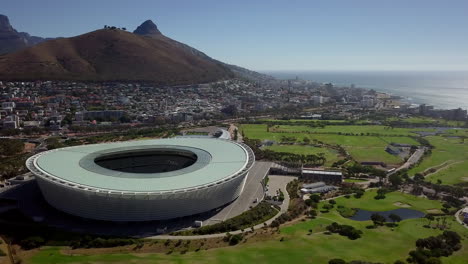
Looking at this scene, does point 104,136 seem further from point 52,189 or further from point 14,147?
point 52,189

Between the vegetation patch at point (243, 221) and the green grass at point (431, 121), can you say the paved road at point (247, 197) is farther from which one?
the green grass at point (431, 121)

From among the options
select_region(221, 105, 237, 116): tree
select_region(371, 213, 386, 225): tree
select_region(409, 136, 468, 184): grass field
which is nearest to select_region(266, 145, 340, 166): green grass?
select_region(409, 136, 468, 184): grass field

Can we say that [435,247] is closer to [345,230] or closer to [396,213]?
[345,230]

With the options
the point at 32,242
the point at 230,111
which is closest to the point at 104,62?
the point at 230,111

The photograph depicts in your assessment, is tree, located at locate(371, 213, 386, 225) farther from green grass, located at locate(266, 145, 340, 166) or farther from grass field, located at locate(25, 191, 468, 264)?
green grass, located at locate(266, 145, 340, 166)

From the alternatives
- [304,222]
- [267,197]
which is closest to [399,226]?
[304,222]

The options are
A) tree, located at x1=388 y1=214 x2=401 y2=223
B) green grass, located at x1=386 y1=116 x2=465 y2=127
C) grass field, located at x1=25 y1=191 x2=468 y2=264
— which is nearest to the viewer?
grass field, located at x1=25 y1=191 x2=468 y2=264
